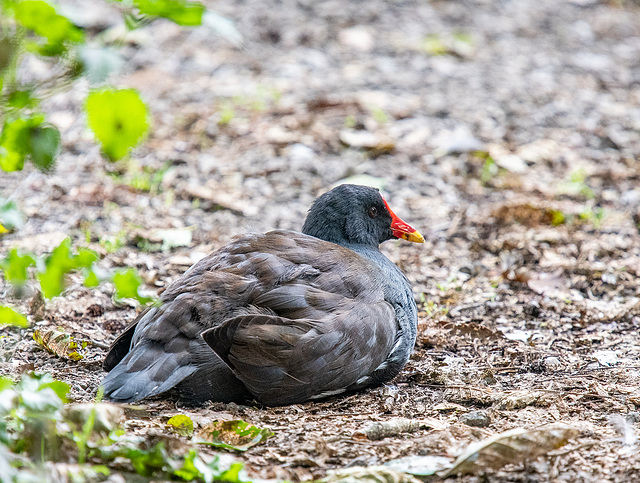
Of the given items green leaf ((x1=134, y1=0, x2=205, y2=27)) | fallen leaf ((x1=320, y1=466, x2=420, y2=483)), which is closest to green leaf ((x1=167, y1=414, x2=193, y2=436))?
fallen leaf ((x1=320, y1=466, x2=420, y2=483))

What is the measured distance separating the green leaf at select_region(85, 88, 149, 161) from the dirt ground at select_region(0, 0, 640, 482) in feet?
4.24

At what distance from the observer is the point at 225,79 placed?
8359mm

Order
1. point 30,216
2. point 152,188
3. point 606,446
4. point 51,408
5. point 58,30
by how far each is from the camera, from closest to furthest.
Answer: point 58,30 → point 51,408 → point 606,446 → point 30,216 → point 152,188

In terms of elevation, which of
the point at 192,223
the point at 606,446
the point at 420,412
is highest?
the point at 606,446

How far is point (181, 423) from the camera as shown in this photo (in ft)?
9.71

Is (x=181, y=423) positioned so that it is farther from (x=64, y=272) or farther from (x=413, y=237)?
(x=413, y=237)

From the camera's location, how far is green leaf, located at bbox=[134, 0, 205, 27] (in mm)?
1696

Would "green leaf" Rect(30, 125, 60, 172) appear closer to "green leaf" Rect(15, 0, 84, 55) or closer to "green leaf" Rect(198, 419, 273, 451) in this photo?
"green leaf" Rect(15, 0, 84, 55)

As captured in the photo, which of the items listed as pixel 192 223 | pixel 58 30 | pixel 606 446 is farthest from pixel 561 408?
pixel 192 223

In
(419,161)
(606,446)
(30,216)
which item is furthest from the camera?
(419,161)

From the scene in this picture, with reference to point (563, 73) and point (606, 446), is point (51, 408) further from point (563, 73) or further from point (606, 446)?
point (563, 73)

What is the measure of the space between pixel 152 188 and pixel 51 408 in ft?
14.4

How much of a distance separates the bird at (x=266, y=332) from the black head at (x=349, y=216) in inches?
21.8

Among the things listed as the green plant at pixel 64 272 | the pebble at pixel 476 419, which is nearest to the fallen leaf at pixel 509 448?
the pebble at pixel 476 419
